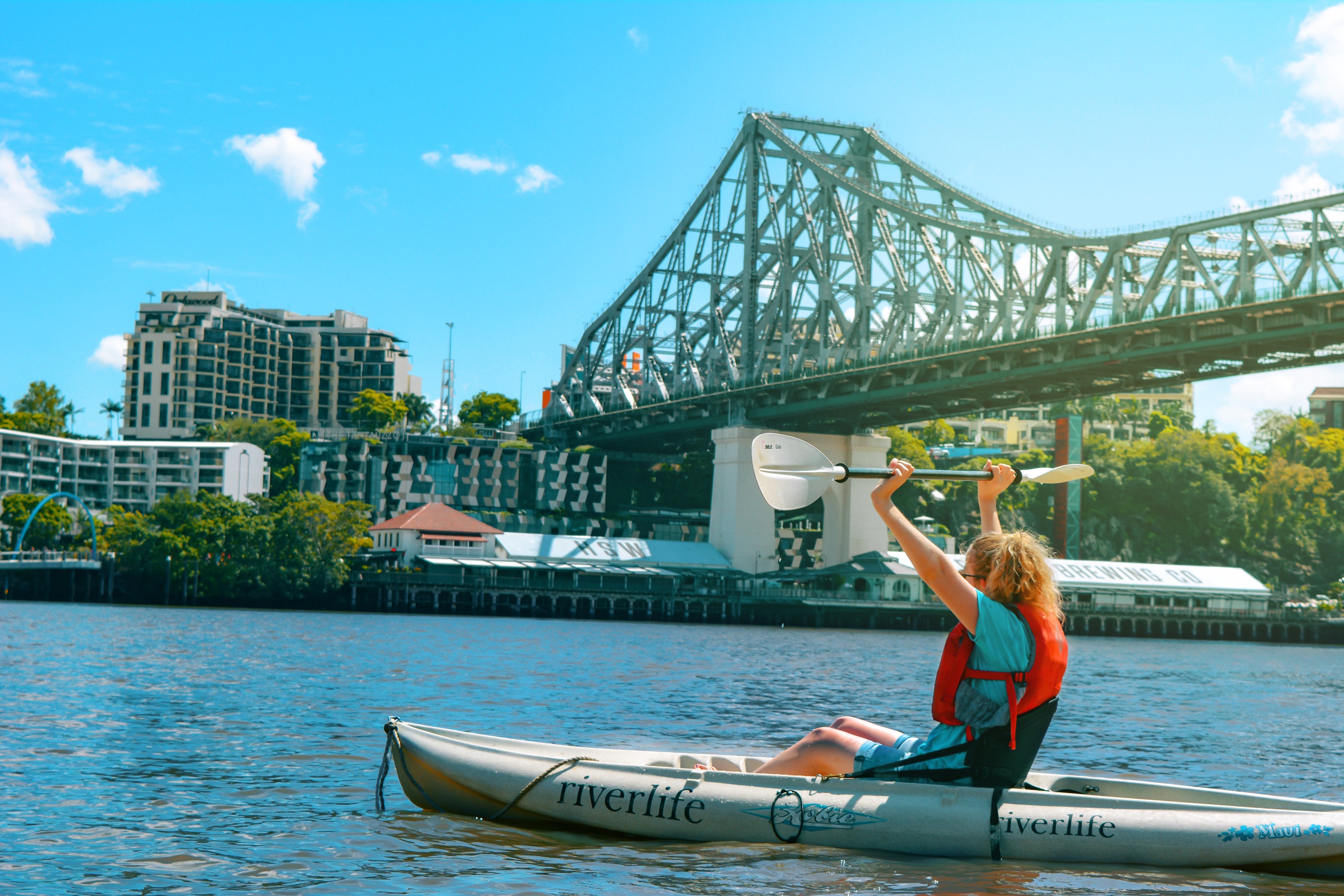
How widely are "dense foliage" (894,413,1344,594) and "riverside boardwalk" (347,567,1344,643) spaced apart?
25623 mm

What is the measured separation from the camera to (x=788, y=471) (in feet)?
32.3

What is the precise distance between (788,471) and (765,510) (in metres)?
68.6

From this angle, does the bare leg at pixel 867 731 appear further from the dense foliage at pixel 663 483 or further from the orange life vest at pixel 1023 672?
the dense foliage at pixel 663 483

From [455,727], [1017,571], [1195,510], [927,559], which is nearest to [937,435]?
[1195,510]

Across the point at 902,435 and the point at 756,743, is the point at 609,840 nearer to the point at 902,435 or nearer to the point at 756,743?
the point at 756,743

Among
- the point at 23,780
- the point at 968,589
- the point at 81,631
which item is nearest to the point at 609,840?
the point at 968,589

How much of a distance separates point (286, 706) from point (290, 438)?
110 meters

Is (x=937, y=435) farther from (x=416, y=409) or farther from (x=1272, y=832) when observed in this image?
(x=1272, y=832)

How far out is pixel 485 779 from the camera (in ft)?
36.6

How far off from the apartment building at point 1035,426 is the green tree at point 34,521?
93.2m

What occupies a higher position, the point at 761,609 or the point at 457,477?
the point at 457,477

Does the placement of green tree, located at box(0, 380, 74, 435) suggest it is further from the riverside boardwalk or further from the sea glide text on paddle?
the sea glide text on paddle

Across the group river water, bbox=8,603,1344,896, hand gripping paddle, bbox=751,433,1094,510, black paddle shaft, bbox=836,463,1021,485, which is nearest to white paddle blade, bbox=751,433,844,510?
hand gripping paddle, bbox=751,433,1094,510

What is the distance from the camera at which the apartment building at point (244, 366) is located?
148m
